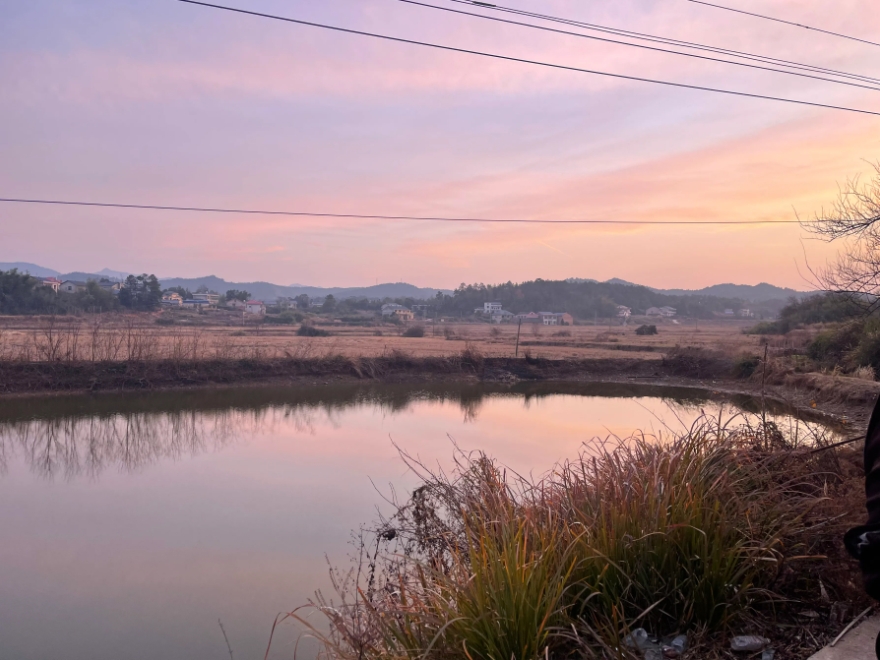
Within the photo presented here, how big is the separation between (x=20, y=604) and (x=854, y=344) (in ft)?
92.0

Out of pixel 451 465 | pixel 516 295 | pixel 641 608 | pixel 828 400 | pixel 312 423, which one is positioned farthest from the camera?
pixel 516 295

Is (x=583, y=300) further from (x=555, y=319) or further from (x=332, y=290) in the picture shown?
(x=332, y=290)

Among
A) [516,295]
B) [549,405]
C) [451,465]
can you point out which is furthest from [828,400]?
[516,295]

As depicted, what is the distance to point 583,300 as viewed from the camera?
4316 inches

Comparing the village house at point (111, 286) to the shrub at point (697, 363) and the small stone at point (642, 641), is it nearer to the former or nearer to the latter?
the shrub at point (697, 363)

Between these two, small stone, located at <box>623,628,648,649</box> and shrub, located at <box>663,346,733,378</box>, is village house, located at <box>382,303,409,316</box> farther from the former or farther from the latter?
small stone, located at <box>623,628,648,649</box>

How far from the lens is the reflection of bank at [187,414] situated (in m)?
14.5

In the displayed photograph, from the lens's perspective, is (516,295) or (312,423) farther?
(516,295)

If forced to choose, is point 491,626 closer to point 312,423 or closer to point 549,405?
point 312,423

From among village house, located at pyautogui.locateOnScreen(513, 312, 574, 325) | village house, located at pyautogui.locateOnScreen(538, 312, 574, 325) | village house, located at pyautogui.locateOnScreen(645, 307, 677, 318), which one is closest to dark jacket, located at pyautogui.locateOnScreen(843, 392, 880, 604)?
village house, located at pyautogui.locateOnScreen(538, 312, 574, 325)

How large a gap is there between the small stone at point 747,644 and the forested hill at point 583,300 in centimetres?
9670

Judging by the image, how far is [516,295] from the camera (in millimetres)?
110625

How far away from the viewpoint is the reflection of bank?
14.5 m

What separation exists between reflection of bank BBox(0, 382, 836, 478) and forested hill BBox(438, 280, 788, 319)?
73.7m
